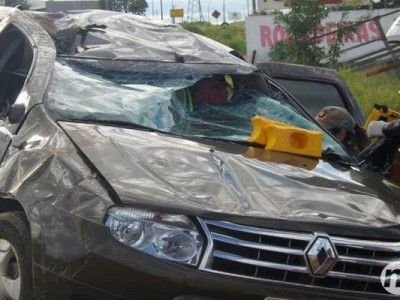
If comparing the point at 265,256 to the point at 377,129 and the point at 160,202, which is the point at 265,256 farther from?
the point at 377,129

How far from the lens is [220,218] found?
8.90ft

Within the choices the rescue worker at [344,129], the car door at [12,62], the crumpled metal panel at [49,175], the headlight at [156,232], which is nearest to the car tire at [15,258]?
the crumpled metal panel at [49,175]

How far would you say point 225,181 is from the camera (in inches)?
120

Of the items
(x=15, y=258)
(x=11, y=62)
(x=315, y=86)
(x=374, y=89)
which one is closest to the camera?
(x=15, y=258)

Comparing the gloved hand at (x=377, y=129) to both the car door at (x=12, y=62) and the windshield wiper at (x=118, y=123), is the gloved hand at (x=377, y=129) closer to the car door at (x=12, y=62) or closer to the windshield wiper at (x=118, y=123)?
the windshield wiper at (x=118, y=123)

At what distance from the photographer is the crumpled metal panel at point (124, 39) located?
14.6ft

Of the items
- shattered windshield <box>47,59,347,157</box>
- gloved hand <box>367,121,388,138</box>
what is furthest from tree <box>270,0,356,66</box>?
gloved hand <box>367,121,388,138</box>

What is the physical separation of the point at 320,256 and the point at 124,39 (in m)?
2.46

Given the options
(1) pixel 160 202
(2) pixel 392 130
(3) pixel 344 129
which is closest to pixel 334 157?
(2) pixel 392 130

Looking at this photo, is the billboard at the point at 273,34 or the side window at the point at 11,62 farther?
the billboard at the point at 273,34

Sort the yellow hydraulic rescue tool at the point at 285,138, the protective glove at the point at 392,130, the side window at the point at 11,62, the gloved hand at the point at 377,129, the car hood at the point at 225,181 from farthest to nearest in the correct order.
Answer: the side window at the point at 11,62 < the gloved hand at the point at 377,129 < the protective glove at the point at 392,130 < the yellow hydraulic rescue tool at the point at 285,138 < the car hood at the point at 225,181

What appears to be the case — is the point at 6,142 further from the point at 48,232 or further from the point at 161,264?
the point at 161,264

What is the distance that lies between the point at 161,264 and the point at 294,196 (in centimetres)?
68

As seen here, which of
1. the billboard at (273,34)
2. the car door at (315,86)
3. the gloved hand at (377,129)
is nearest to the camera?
the gloved hand at (377,129)
